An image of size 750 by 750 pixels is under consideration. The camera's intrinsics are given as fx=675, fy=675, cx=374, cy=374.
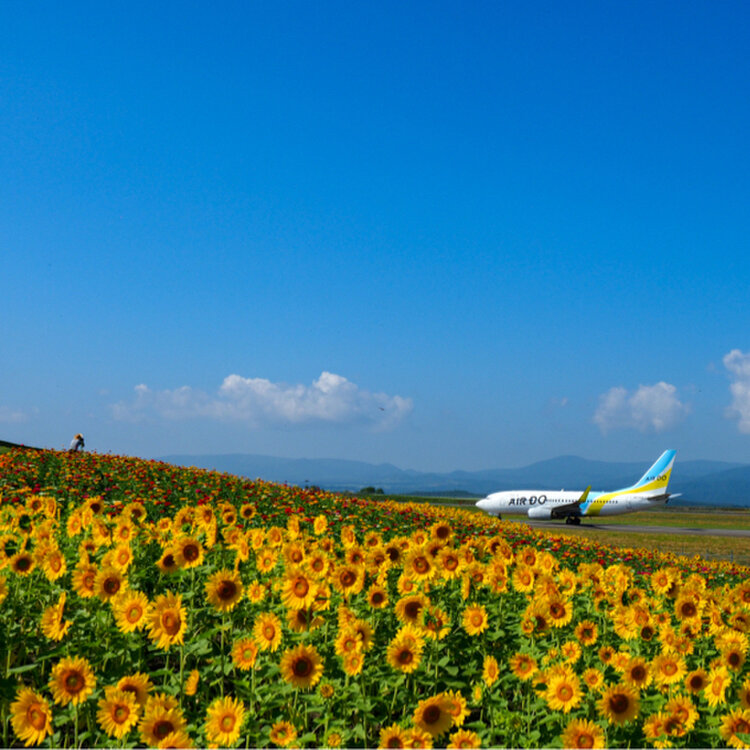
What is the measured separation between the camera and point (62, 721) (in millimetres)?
4160

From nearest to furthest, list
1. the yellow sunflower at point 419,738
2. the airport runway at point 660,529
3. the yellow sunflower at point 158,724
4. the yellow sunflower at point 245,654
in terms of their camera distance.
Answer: the yellow sunflower at point 158,724
the yellow sunflower at point 419,738
the yellow sunflower at point 245,654
the airport runway at point 660,529

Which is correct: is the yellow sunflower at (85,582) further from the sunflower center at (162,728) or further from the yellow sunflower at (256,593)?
the sunflower center at (162,728)

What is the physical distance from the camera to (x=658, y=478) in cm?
5797

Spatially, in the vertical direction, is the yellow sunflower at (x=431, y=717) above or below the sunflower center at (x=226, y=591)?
below

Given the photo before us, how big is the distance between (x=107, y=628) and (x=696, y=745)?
4.40 m

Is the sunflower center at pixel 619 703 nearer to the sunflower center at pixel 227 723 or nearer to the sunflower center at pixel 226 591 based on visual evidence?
the sunflower center at pixel 227 723

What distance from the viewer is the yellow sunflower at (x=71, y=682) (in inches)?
145

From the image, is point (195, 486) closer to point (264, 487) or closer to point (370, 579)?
point (264, 487)

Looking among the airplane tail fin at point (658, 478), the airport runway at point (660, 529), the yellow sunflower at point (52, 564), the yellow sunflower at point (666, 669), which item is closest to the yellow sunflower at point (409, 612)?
the yellow sunflower at point (666, 669)

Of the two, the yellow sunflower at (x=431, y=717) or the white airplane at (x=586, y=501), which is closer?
the yellow sunflower at (x=431, y=717)

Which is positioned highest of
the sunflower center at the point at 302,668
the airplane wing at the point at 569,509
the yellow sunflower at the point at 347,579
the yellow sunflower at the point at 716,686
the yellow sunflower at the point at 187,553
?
the yellow sunflower at the point at 187,553

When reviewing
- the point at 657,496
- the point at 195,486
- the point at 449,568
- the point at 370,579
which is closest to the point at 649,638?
the point at 449,568

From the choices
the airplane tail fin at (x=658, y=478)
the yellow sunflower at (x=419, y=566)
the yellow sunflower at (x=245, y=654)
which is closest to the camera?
the yellow sunflower at (x=245, y=654)

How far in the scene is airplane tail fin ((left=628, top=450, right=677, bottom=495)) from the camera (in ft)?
187
